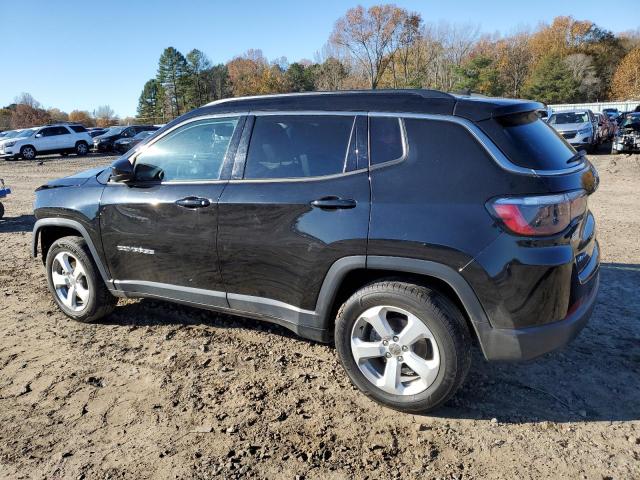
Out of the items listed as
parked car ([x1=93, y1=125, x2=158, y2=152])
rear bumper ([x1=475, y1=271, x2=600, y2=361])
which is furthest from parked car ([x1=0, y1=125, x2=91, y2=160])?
rear bumper ([x1=475, y1=271, x2=600, y2=361])

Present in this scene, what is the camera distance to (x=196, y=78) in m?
86.6

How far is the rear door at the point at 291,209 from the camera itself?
3.09m

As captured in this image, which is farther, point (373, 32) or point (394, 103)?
point (373, 32)

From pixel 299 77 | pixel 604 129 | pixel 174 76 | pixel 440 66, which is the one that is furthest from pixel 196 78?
pixel 604 129

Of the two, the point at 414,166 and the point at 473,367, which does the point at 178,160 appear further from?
the point at 473,367

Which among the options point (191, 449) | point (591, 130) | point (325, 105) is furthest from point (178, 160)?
point (591, 130)

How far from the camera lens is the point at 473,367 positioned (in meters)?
3.61

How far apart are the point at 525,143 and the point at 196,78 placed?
9077 cm

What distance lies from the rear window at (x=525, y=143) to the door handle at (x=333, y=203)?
0.86m

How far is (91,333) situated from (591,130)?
66.4 feet

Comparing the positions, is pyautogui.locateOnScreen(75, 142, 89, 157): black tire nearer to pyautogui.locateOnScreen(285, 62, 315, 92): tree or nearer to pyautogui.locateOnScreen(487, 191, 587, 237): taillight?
pyautogui.locateOnScreen(487, 191, 587, 237): taillight

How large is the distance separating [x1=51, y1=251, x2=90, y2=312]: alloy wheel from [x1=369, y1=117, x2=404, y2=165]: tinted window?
2.82 metres

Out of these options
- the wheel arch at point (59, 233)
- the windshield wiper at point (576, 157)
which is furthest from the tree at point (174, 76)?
the windshield wiper at point (576, 157)

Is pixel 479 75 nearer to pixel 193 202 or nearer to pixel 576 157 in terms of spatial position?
pixel 576 157
